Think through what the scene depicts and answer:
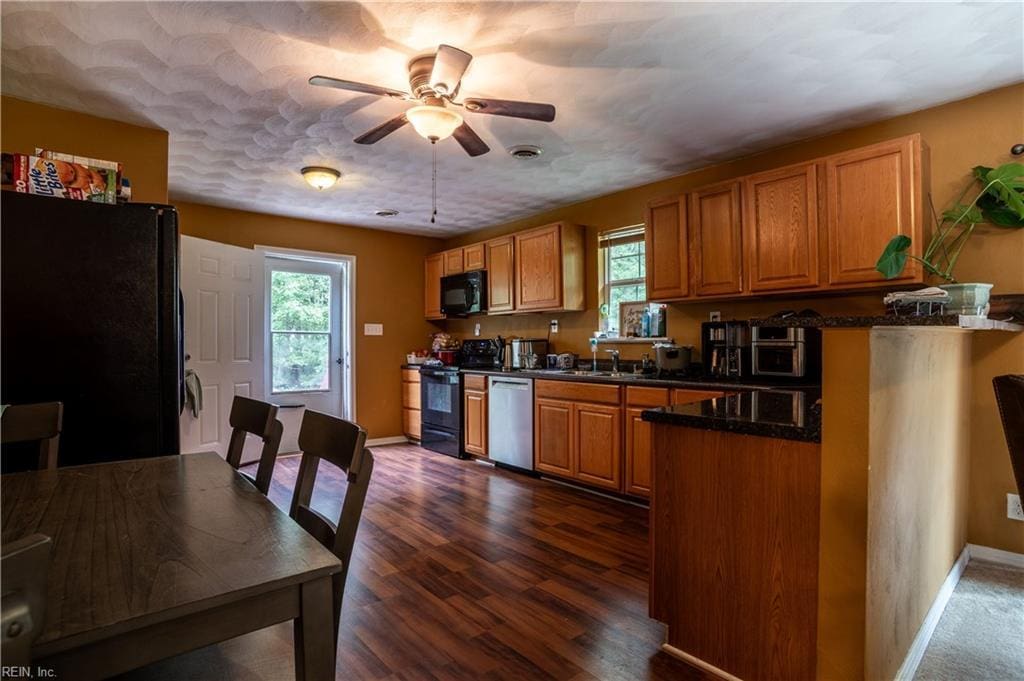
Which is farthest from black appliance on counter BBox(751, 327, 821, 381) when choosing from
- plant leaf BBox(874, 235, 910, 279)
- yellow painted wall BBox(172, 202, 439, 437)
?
yellow painted wall BBox(172, 202, 439, 437)

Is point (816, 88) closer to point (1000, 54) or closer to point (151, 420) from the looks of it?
point (1000, 54)

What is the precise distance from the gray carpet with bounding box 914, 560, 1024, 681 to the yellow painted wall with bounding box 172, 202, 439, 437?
4772mm

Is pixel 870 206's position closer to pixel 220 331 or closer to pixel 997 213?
pixel 997 213

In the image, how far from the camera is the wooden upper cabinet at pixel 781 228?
2893 mm

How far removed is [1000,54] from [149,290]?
3758 mm

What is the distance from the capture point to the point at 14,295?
1812mm

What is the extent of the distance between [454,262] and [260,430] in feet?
13.8

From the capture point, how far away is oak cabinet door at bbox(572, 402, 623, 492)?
353 centimetres

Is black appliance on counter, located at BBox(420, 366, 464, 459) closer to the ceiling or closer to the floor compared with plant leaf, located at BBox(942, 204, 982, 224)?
closer to the floor

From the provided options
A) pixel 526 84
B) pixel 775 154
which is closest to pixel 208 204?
pixel 526 84

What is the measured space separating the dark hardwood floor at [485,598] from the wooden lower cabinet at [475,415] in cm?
99

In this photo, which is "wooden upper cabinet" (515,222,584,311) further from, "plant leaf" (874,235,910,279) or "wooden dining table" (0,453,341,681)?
"wooden dining table" (0,453,341,681)

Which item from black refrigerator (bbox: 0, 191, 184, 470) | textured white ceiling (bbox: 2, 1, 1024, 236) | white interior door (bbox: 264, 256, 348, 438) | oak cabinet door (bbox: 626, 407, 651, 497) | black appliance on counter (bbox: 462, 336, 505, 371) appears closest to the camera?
black refrigerator (bbox: 0, 191, 184, 470)

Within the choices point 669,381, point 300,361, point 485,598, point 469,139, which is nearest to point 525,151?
point 469,139
